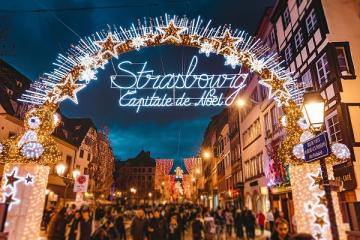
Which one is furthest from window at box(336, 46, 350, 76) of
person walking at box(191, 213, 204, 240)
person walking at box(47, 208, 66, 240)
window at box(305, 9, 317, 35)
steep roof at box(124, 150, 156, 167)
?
steep roof at box(124, 150, 156, 167)

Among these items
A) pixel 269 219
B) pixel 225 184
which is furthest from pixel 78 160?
pixel 269 219

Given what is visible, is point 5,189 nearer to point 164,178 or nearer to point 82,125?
point 164,178

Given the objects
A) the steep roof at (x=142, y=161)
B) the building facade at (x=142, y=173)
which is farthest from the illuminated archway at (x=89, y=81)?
the steep roof at (x=142, y=161)

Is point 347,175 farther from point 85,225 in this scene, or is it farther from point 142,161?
point 142,161

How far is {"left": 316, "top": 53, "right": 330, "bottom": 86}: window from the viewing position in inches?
651

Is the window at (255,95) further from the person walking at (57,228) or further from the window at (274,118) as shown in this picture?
the person walking at (57,228)

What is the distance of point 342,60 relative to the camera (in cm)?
1648

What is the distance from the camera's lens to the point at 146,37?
1141 cm

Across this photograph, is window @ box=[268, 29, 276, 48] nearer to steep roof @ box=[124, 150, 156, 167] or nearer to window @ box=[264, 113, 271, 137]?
window @ box=[264, 113, 271, 137]

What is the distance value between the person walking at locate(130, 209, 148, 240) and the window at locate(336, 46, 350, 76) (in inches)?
500

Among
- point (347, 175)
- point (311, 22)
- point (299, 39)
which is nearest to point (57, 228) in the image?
point (347, 175)

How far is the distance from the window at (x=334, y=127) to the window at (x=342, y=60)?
240cm

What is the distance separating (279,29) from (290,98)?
15.1 meters

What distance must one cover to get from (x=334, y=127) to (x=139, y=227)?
11347 millimetres
